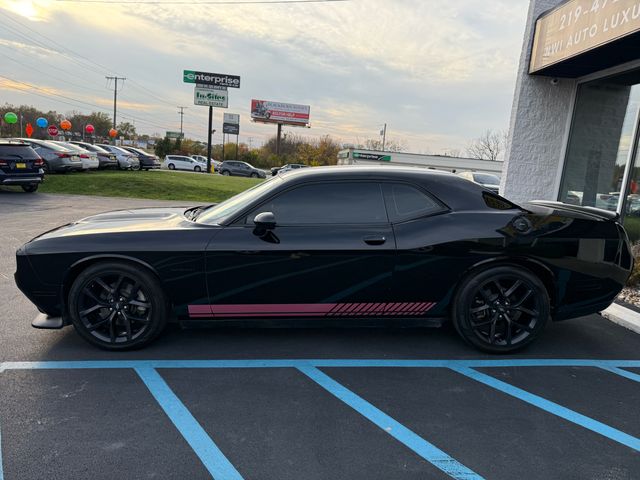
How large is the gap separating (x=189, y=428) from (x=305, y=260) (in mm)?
1483

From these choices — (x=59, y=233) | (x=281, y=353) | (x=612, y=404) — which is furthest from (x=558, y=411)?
(x=59, y=233)

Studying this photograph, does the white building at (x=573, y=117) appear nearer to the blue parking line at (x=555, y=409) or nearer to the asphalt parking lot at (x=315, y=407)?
the asphalt parking lot at (x=315, y=407)

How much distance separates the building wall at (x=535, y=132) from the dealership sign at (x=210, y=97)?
39.7 metres

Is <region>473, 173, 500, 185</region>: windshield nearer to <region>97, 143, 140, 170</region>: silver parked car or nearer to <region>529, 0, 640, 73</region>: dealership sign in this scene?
<region>529, 0, 640, 73</region>: dealership sign

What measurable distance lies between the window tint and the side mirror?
13cm

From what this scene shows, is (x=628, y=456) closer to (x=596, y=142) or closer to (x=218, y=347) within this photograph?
(x=218, y=347)

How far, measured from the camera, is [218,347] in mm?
3799

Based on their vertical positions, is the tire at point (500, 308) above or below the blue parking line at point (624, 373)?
above

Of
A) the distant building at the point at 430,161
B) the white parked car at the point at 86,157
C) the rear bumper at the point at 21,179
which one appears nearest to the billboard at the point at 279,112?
the distant building at the point at 430,161

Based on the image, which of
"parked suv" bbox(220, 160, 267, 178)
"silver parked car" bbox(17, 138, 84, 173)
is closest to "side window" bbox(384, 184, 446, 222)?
"silver parked car" bbox(17, 138, 84, 173)

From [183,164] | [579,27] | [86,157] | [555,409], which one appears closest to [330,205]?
[555,409]

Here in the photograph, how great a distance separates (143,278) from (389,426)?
2163 millimetres

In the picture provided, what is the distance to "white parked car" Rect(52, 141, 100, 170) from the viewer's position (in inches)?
784

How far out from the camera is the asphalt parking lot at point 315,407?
2.39 meters
